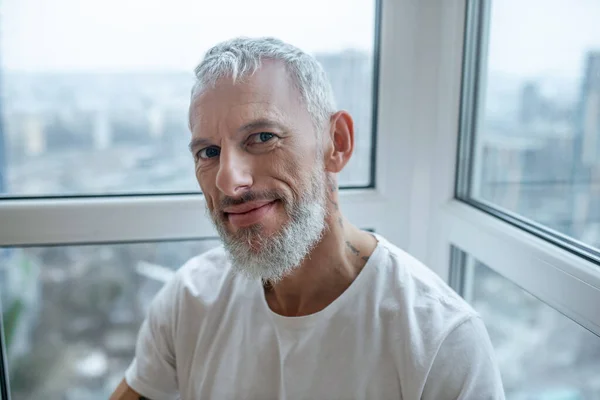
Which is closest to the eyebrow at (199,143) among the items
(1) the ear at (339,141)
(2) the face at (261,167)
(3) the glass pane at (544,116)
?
(2) the face at (261,167)

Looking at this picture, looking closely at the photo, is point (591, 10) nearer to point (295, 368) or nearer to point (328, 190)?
point (328, 190)

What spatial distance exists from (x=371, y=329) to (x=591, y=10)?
64 centimetres

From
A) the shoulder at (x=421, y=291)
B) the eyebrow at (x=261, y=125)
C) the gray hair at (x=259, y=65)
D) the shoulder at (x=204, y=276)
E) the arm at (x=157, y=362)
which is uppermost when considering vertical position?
the gray hair at (x=259, y=65)

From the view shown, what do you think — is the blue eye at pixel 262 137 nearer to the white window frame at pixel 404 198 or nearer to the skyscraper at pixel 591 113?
the white window frame at pixel 404 198

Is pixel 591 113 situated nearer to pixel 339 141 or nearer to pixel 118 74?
pixel 339 141

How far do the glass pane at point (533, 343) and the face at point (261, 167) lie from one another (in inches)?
18.9

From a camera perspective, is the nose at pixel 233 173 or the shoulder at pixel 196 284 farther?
the shoulder at pixel 196 284

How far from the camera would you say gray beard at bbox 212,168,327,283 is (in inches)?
36.8

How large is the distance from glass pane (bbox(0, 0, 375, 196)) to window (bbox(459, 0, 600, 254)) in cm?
32

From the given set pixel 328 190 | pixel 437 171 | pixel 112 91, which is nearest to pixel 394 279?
pixel 328 190

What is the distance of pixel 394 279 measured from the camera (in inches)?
38.3

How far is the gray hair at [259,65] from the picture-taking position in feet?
3.03

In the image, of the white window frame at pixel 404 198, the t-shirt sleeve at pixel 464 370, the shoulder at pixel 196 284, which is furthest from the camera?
the white window frame at pixel 404 198

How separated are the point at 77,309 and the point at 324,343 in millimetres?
705
